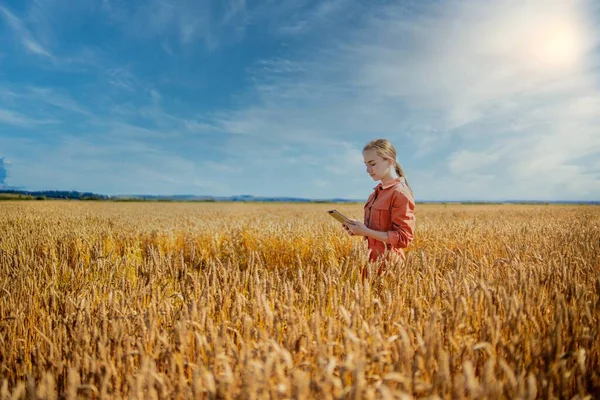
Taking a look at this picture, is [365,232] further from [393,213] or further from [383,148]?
[383,148]

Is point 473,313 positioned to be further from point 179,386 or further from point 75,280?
point 75,280

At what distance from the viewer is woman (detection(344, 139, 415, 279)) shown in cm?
363

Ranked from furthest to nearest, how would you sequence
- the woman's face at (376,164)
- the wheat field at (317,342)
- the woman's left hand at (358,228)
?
the woman's face at (376,164) < the woman's left hand at (358,228) < the wheat field at (317,342)

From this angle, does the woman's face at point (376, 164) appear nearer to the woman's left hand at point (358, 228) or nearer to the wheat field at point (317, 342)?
the woman's left hand at point (358, 228)

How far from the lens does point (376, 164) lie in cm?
377

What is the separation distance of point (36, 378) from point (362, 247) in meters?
3.11

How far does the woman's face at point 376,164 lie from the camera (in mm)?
3766

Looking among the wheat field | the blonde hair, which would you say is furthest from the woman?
the wheat field

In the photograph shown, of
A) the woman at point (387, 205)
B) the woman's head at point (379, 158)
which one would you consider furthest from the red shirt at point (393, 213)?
the woman's head at point (379, 158)

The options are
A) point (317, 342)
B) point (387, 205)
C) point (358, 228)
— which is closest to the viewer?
point (317, 342)

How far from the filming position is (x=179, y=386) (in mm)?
1523

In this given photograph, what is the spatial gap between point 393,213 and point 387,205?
14cm

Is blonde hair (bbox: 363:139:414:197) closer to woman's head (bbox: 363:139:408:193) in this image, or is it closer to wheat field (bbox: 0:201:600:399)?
woman's head (bbox: 363:139:408:193)

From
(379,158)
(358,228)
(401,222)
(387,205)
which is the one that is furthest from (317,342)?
(379,158)
